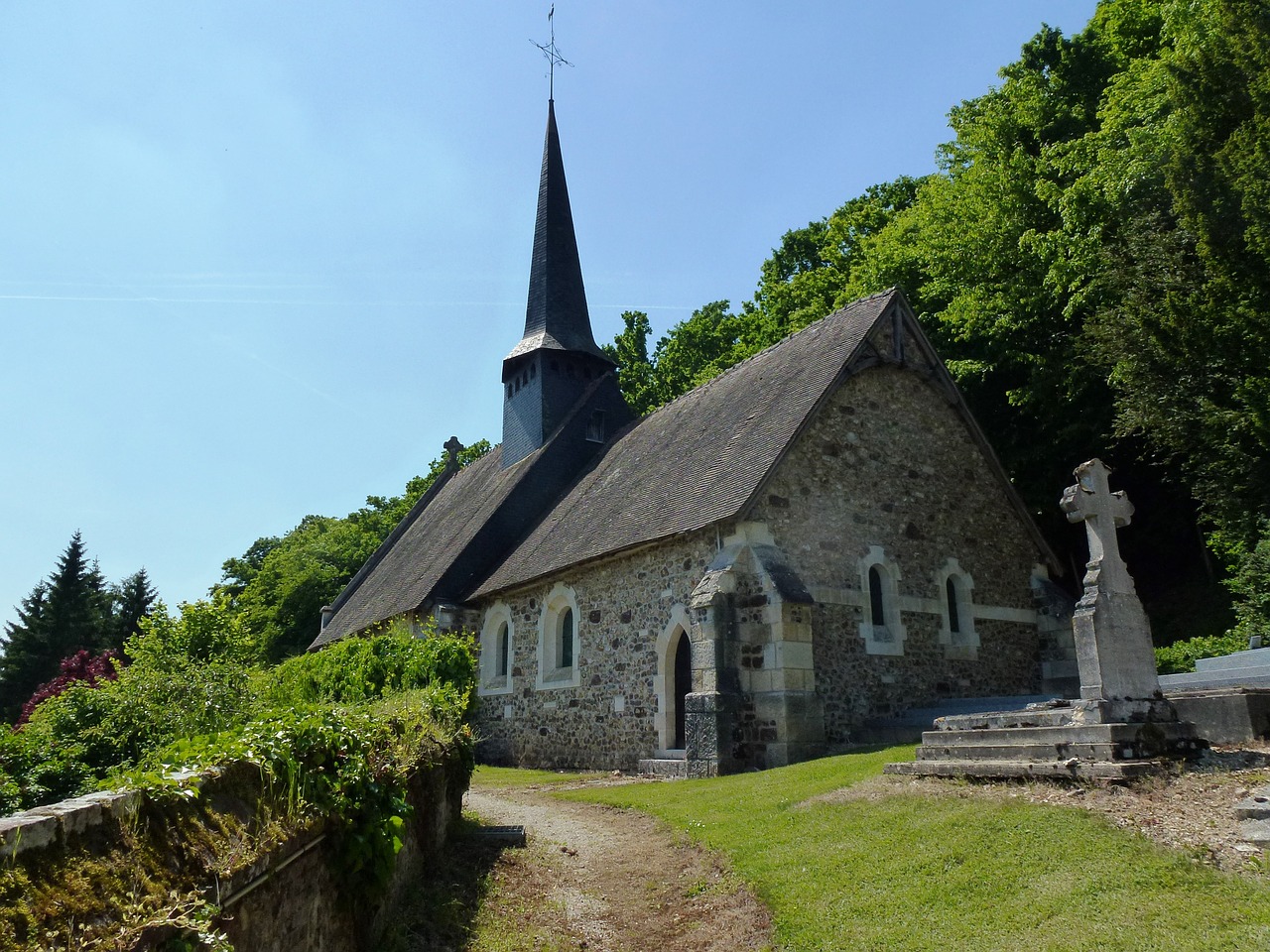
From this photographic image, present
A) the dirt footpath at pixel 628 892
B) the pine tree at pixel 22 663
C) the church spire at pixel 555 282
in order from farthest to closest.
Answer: the pine tree at pixel 22 663, the church spire at pixel 555 282, the dirt footpath at pixel 628 892

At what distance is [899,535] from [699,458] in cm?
366

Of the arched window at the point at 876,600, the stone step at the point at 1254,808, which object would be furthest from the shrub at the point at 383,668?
the stone step at the point at 1254,808

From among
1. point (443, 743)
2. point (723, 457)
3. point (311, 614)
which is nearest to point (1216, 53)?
point (723, 457)

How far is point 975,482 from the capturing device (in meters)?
17.7

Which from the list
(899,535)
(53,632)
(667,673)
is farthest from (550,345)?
(53,632)

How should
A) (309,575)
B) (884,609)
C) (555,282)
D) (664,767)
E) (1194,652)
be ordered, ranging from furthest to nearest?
(309,575) < (555,282) < (1194,652) < (884,609) < (664,767)

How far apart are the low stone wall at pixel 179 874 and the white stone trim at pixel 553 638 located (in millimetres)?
12329

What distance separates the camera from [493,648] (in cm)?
2039

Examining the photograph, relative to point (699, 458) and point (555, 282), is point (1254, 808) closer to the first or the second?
point (699, 458)

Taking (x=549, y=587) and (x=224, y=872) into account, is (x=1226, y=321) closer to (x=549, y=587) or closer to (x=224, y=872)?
(x=549, y=587)

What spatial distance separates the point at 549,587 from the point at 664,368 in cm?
2085

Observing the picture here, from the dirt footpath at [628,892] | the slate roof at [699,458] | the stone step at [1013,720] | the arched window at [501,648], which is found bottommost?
the dirt footpath at [628,892]

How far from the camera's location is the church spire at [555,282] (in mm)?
25891

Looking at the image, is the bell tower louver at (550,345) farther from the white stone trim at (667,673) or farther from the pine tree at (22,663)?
the pine tree at (22,663)
